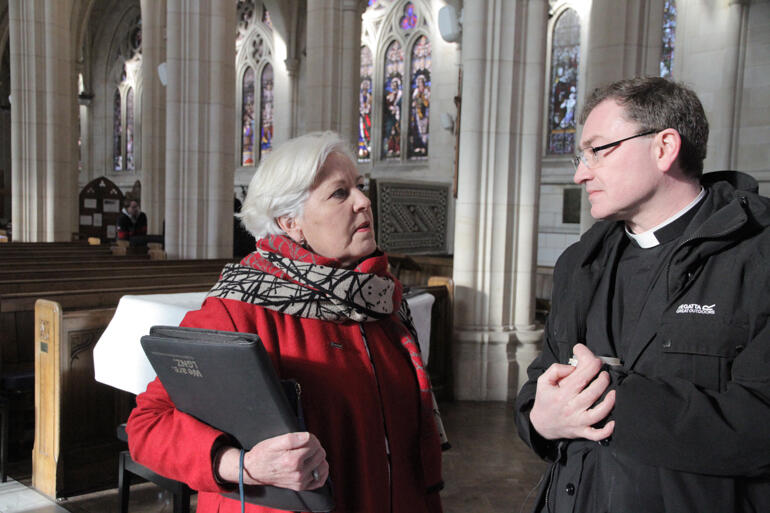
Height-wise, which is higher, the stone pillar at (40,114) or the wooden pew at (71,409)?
the stone pillar at (40,114)

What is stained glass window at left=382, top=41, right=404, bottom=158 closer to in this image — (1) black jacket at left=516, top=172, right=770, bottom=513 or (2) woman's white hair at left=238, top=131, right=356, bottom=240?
(2) woman's white hair at left=238, top=131, right=356, bottom=240

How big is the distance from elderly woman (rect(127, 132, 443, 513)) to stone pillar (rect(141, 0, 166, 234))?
12.4 m

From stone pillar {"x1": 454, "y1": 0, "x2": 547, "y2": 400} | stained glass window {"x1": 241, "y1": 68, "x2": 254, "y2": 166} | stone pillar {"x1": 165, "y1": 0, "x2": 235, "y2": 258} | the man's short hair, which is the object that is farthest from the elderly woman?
stained glass window {"x1": 241, "y1": 68, "x2": 254, "y2": 166}

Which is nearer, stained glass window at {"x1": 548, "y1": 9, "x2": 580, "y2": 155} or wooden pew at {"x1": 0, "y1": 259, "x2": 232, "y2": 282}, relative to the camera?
wooden pew at {"x1": 0, "y1": 259, "x2": 232, "y2": 282}

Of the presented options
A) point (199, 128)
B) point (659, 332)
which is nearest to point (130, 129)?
point (199, 128)

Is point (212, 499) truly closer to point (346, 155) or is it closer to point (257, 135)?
point (346, 155)

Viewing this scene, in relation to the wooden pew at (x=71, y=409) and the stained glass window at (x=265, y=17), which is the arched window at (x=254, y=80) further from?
the wooden pew at (x=71, y=409)

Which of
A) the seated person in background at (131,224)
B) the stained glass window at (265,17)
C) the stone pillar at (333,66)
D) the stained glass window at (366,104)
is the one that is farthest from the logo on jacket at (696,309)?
the stained glass window at (265,17)

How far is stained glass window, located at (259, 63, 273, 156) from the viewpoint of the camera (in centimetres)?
1892

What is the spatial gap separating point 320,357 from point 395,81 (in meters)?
15.1

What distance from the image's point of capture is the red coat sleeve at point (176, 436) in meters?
1.23

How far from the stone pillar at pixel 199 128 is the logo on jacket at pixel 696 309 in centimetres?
710

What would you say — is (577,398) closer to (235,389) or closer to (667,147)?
(667,147)

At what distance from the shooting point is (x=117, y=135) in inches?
966
